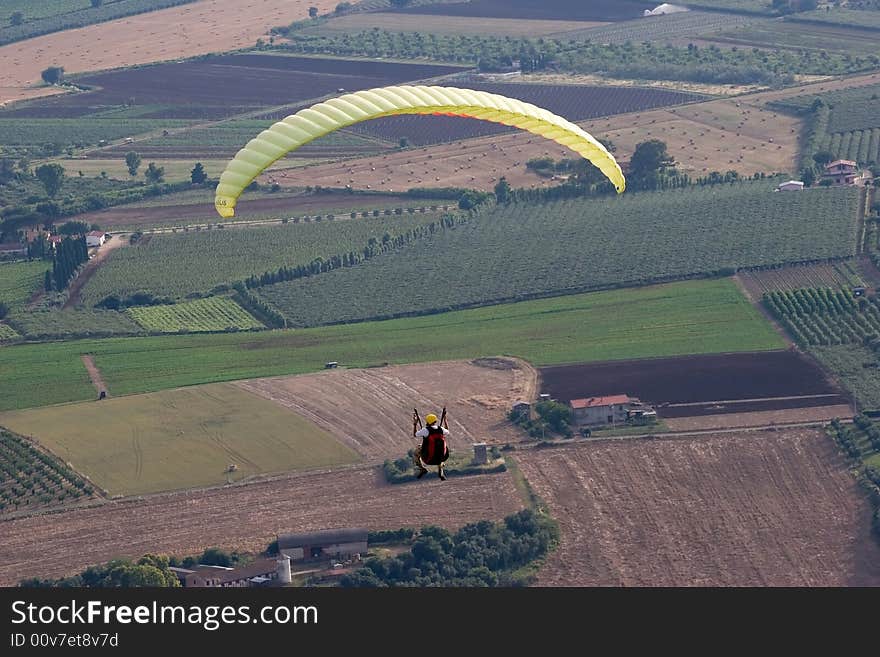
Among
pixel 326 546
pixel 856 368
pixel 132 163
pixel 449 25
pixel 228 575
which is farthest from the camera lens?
pixel 449 25

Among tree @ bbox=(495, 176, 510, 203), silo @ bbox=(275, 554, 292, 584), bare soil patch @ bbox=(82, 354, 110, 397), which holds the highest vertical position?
tree @ bbox=(495, 176, 510, 203)

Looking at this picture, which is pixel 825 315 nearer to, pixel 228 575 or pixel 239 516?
pixel 239 516

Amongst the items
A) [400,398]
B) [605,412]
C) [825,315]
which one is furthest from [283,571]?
[825,315]

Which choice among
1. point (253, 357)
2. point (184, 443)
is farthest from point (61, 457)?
point (253, 357)

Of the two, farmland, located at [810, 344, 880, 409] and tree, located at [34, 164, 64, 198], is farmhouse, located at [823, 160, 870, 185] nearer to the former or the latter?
farmland, located at [810, 344, 880, 409]

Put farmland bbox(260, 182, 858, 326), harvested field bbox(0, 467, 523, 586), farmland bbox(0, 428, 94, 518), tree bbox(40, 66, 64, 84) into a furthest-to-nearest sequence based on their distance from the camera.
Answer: tree bbox(40, 66, 64, 84) < farmland bbox(260, 182, 858, 326) < farmland bbox(0, 428, 94, 518) < harvested field bbox(0, 467, 523, 586)

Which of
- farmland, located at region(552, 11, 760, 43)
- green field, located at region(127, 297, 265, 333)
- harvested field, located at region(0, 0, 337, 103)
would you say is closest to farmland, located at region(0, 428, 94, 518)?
green field, located at region(127, 297, 265, 333)

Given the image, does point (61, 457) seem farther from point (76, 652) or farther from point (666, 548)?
point (76, 652)
